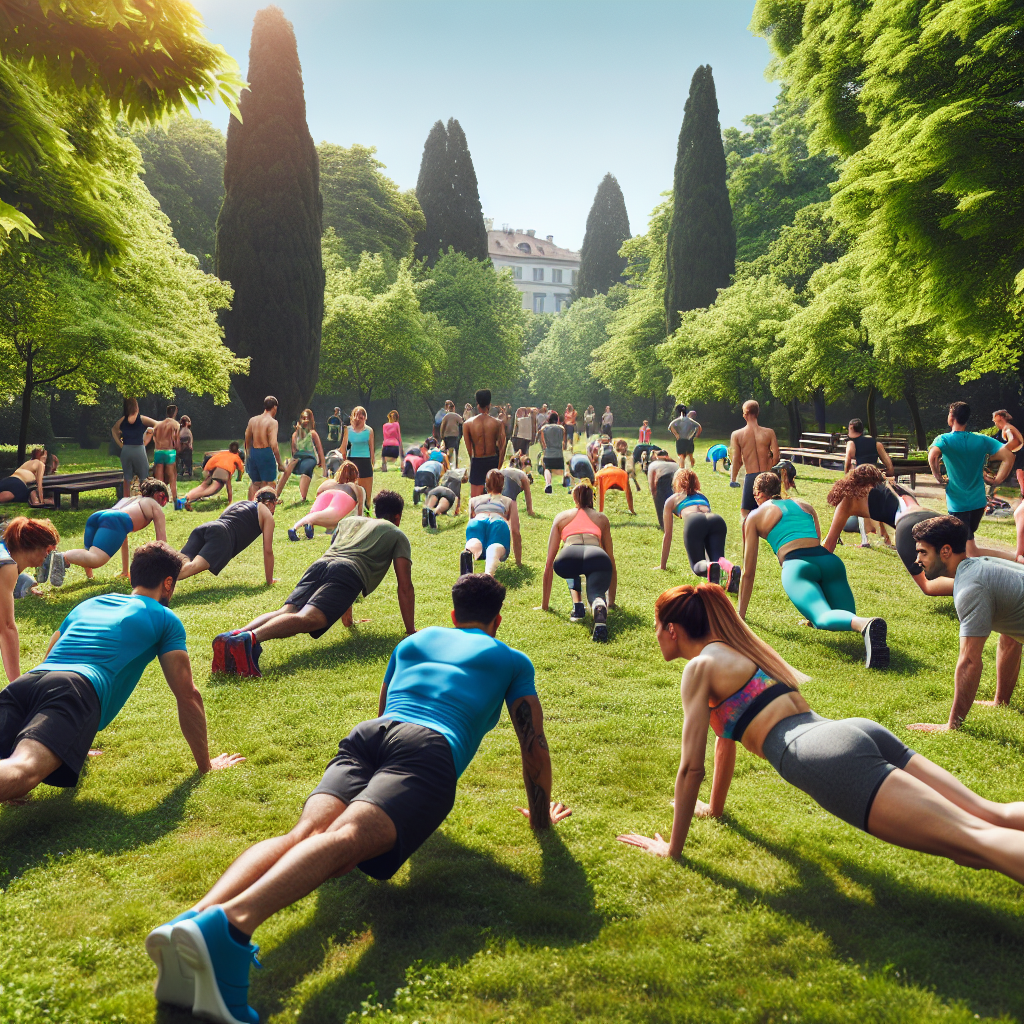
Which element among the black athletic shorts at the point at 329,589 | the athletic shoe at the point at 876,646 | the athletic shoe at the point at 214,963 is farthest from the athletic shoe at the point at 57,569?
the athletic shoe at the point at 876,646

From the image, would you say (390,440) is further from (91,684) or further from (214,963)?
(214,963)

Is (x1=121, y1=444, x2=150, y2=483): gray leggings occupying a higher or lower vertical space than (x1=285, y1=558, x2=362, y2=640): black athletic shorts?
higher

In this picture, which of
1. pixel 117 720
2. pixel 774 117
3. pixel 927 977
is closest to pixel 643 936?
pixel 927 977

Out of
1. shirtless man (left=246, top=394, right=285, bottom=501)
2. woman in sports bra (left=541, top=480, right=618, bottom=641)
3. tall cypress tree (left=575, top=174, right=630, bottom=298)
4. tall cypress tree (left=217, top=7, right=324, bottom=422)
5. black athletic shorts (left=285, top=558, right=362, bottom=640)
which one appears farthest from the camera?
tall cypress tree (left=575, top=174, right=630, bottom=298)

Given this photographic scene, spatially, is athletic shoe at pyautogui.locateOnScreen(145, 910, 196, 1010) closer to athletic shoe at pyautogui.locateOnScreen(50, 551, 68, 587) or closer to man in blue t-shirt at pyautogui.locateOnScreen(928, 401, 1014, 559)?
athletic shoe at pyautogui.locateOnScreen(50, 551, 68, 587)

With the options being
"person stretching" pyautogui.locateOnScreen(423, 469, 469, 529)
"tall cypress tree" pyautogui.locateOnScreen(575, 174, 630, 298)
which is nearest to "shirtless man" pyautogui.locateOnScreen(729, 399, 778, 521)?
"person stretching" pyautogui.locateOnScreen(423, 469, 469, 529)

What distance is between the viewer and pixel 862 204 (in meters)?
13.8

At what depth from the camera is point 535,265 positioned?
93000 mm

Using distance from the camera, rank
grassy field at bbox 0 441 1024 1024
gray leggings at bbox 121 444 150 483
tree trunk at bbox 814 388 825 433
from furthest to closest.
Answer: tree trunk at bbox 814 388 825 433 < gray leggings at bbox 121 444 150 483 < grassy field at bbox 0 441 1024 1024

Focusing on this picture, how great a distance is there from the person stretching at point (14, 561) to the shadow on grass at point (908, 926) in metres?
4.99

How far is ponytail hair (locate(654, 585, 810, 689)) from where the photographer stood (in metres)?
3.70

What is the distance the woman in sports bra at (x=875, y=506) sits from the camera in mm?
7645

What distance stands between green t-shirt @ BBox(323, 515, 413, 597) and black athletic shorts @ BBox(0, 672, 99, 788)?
3.13 metres

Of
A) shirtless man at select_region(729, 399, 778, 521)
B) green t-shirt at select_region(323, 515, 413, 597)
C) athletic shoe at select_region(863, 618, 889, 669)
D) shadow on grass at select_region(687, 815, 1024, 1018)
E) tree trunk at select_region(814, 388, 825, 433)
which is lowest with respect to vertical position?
shadow on grass at select_region(687, 815, 1024, 1018)
